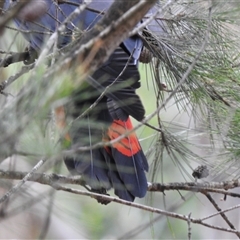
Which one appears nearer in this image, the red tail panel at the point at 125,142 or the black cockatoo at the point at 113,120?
the black cockatoo at the point at 113,120

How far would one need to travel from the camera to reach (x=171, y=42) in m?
1.30

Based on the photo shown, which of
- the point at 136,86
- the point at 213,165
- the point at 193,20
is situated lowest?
the point at 213,165

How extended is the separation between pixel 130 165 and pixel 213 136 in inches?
12.2

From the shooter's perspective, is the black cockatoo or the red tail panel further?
the red tail panel

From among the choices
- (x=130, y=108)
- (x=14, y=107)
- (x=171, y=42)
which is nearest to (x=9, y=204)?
(x=14, y=107)

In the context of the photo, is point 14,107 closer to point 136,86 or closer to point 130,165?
point 136,86

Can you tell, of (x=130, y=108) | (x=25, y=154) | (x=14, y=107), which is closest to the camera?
(x=14, y=107)

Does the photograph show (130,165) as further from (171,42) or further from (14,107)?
(14,107)

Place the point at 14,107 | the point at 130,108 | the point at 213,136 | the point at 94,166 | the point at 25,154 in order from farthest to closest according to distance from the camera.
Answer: the point at 94,166 → the point at 213,136 → the point at 130,108 → the point at 25,154 → the point at 14,107

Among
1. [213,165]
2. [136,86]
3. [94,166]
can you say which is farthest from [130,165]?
[136,86]

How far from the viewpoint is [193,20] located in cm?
131

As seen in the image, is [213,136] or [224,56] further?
[213,136]

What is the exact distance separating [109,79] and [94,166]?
0.26 m

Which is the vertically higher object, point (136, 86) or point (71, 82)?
point (136, 86)
